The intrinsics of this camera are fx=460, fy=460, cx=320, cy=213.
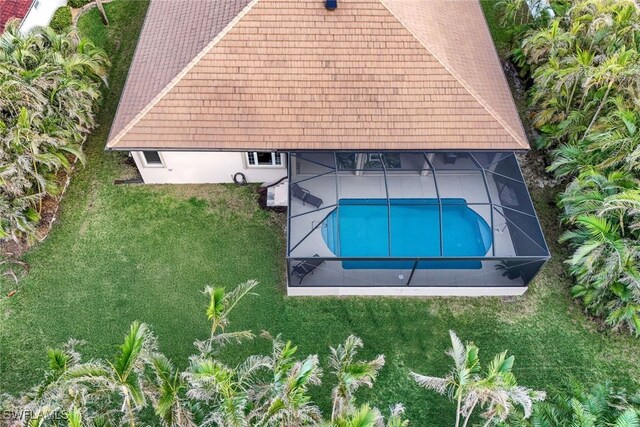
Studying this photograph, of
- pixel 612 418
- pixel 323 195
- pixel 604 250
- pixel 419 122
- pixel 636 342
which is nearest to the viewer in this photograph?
pixel 612 418

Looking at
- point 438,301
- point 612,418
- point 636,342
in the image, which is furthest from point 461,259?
point 636,342

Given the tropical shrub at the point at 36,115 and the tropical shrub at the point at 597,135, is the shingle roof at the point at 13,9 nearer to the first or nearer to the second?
the tropical shrub at the point at 36,115

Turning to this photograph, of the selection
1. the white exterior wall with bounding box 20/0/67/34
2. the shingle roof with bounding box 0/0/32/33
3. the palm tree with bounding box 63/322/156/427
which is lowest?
the palm tree with bounding box 63/322/156/427

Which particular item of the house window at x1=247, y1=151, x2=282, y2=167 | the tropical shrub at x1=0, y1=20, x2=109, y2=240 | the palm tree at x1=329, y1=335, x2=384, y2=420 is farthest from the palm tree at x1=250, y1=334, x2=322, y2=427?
the tropical shrub at x1=0, y1=20, x2=109, y2=240

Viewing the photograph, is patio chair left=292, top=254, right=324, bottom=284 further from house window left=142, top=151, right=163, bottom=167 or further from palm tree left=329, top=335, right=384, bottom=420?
house window left=142, top=151, right=163, bottom=167

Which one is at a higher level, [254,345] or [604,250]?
[604,250]

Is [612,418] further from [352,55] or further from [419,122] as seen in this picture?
[352,55]
